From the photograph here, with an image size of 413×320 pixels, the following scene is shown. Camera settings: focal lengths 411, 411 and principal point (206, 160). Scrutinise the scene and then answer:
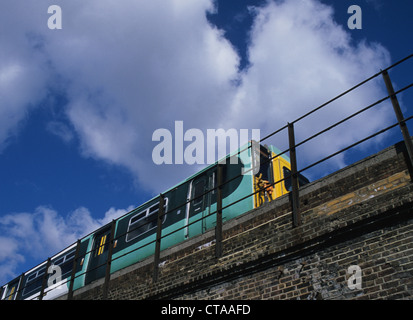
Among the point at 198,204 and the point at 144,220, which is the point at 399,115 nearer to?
the point at 198,204

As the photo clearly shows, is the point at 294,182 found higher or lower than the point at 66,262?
lower

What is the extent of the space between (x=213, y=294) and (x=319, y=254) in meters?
1.82

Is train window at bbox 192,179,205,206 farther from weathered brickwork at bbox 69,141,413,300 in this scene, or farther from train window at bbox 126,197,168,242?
weathered brickwork at bbox 69,141,413,300

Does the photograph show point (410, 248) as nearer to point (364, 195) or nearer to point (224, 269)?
point (364, 195)

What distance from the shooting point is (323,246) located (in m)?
4.95

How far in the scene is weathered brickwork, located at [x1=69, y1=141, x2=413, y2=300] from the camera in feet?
14.3

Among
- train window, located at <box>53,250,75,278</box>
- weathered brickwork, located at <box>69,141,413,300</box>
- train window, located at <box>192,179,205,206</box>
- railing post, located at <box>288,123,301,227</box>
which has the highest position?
train window, located at <box>192,179,205,206</box>

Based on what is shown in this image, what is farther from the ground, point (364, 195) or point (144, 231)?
point (144, 231)

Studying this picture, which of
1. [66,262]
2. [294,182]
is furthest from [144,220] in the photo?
[294,182]

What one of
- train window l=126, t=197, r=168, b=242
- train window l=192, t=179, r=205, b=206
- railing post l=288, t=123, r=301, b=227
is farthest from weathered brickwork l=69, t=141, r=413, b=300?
train window l=126, t=197, r=168, b=242

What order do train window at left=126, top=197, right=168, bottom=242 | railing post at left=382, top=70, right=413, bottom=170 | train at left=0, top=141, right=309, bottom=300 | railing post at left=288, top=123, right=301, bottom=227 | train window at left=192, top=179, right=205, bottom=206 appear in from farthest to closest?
train window at left=126, top=197, right=168, bottom=242, train window at left=192, top=179, right=205, bottom=206, train at left=0, top=141, right=309, bottom=300, railing post at left=288, top=123, right=301, bottom=227, railing post at left=382, top=70, right=413, bottom=170

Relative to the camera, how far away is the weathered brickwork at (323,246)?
4352 millimetres
